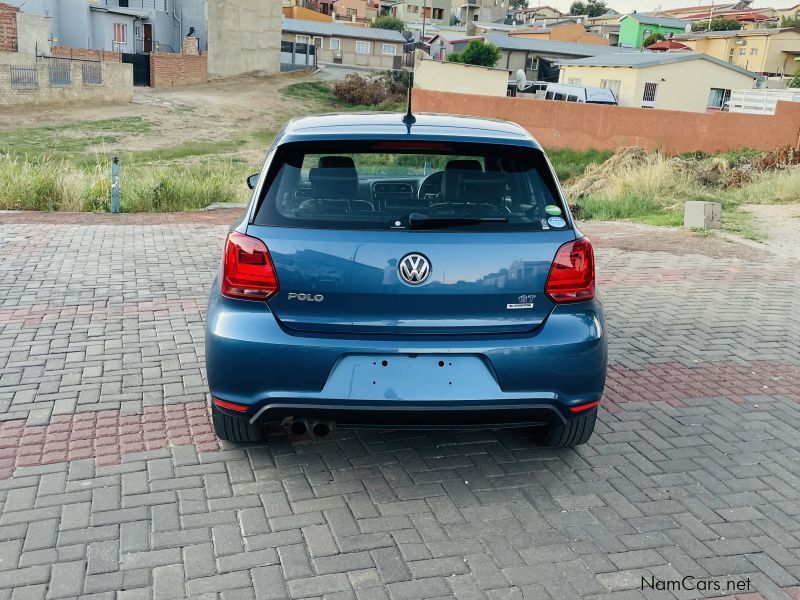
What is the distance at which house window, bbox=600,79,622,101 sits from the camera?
47.3 meters

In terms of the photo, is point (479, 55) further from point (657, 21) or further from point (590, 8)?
point (590, 8)

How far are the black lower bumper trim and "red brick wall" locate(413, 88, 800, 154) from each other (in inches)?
898

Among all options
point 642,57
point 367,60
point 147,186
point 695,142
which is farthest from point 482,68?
point 147,186

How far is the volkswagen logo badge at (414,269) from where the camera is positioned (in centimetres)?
349

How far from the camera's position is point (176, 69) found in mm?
45062

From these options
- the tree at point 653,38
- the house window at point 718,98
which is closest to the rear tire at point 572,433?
the house window at point 718,98

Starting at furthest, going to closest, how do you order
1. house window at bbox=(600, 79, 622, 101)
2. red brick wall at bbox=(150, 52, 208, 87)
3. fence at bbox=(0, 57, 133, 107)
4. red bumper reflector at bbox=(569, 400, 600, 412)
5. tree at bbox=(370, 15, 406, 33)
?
1. tree at bbox=(370, 15, 406, 33)
2. house window at bbox=(600, 79, 622, 101)
3. red brick wall at bbox=(150, 52, 208, 87)
4. fence at bbox=(0, 57, 133, 107)
5. red bumper reflector at bbox=(569, 400, 600, 412)

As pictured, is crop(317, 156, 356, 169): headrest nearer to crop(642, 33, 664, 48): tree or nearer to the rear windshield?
the rear windshield

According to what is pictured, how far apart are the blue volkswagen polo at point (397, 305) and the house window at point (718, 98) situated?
163ft

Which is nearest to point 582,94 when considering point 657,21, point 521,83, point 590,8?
point 521,83

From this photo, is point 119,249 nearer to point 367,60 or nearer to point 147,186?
point 147,186

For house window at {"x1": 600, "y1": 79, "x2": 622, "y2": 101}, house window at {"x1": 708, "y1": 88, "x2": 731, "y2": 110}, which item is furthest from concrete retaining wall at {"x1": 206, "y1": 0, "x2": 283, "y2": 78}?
house window at {"x1": 708, "y1": 88, "x2": 731, "y2": 110}

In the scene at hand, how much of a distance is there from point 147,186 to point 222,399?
10.5 m

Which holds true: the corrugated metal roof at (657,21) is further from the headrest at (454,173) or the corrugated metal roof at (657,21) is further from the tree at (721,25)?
the headrest at (454,173)
